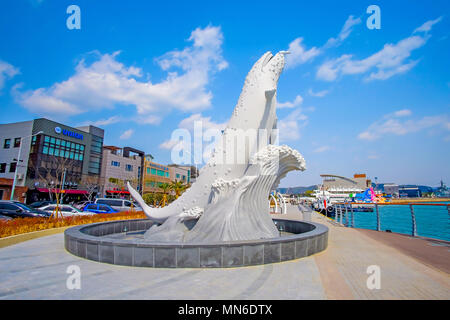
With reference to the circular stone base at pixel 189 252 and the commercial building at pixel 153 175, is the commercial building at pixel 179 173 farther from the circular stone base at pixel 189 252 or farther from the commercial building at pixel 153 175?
the circular stone base at pixel 189 252

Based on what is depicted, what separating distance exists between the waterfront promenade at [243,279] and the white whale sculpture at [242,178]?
1.96 metres

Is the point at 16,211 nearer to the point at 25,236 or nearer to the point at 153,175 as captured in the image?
the point at 25,236

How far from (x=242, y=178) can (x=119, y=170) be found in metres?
48.4

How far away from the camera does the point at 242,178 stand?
8328 millimetres

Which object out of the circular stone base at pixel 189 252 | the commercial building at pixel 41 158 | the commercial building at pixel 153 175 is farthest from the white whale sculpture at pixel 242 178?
the commercial building at pixel 153 175

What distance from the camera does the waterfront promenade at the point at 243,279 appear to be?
4.57 metres

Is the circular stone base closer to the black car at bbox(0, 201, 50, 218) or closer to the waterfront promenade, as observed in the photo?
the waterfront promenade

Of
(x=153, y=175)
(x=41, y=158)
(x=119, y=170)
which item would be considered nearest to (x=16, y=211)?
(x=41, y=158)

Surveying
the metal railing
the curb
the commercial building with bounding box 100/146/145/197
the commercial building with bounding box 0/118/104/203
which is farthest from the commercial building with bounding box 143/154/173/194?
the curb

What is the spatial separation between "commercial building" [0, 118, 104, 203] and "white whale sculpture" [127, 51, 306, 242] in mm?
31770

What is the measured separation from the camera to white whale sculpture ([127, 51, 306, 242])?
8.12 m

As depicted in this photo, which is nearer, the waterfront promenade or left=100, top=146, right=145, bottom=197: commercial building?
the waterfront promenade
